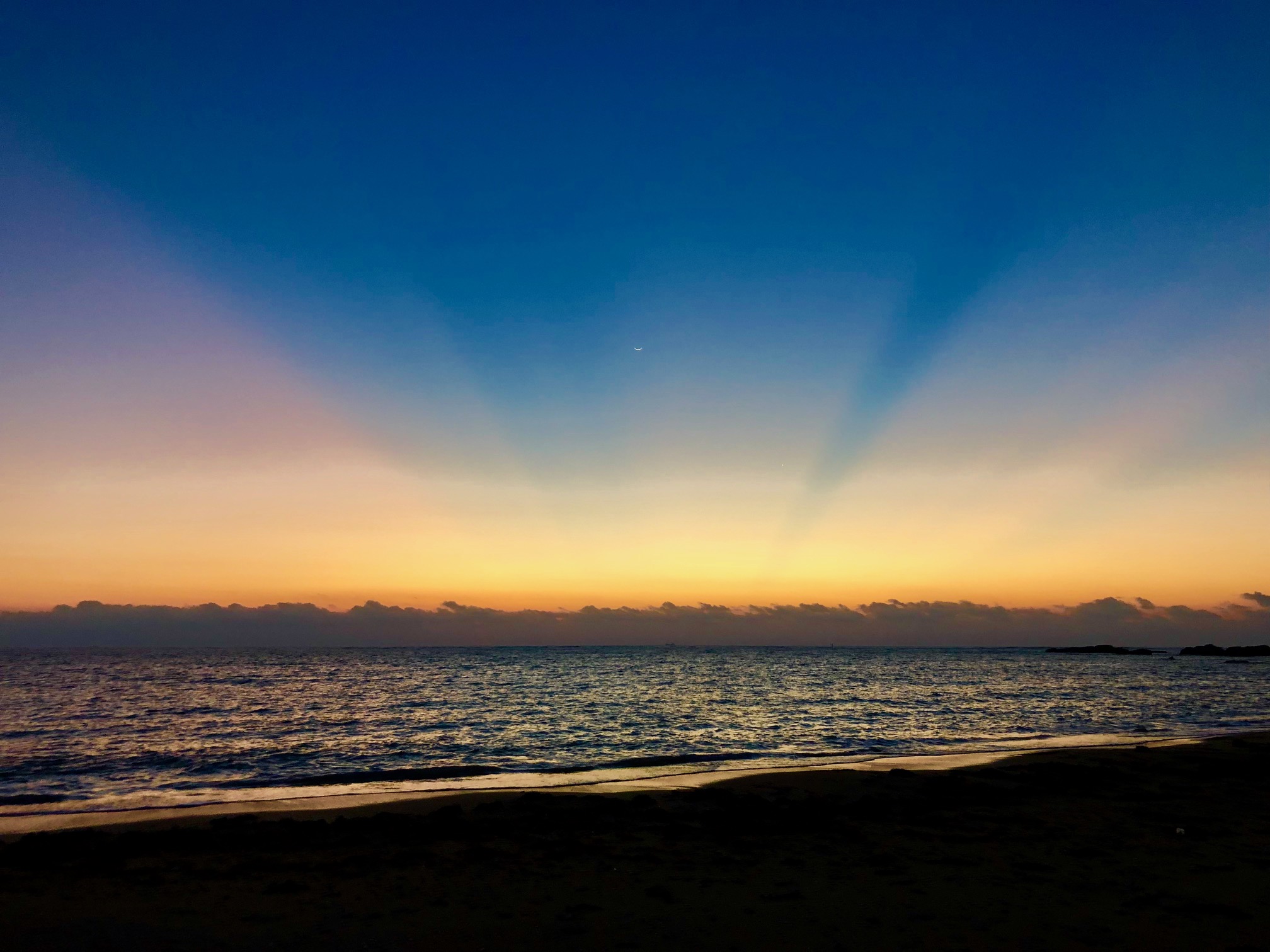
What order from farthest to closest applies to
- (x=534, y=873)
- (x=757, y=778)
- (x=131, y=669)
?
(x=131, y=669) → (x=757, y=778) → (x=534, y=873)

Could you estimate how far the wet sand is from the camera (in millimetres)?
10953

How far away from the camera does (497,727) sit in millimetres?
43500

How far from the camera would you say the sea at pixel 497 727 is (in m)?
27.3

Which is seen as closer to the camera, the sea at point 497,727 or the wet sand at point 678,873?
the wet sand at point 678,873

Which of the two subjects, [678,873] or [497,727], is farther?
[497,727]

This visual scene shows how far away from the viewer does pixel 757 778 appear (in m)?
25.4

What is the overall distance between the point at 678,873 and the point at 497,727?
31.7 metres

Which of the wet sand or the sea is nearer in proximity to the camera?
the wet sand

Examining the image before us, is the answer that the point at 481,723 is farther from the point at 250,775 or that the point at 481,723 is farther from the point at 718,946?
the point at 718,946

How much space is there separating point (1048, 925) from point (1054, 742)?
2916cm

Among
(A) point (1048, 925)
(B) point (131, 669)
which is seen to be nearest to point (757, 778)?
(A) point (1048, 925)

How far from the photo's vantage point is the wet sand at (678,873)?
11.0 m

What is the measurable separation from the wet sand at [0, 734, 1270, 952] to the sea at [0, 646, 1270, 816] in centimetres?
753

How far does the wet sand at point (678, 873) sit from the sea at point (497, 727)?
24.7 ft
